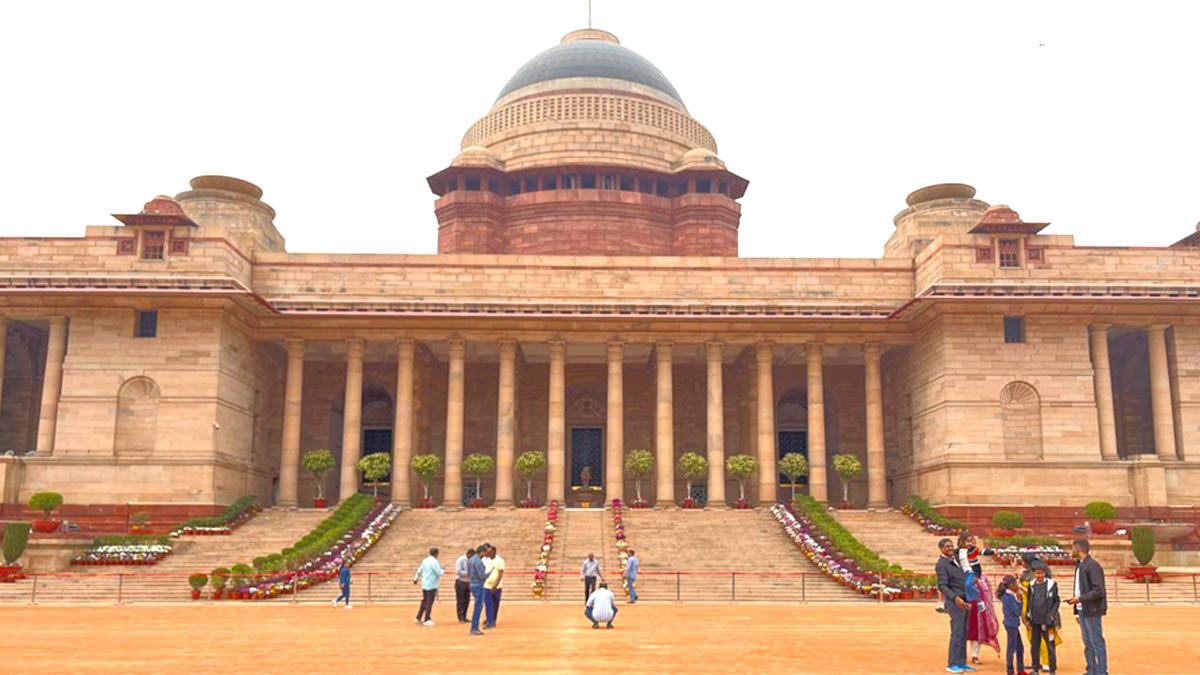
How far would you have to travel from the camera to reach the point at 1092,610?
13492mm

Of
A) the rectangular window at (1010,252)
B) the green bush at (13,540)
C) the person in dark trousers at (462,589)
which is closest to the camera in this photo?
the person in dark trousers at (462,589)

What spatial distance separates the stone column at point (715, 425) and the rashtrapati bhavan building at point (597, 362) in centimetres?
9

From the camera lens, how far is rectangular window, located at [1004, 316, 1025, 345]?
134ft

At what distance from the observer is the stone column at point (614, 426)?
142 ft

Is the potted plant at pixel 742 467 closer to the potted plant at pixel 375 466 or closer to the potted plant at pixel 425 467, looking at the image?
the potted plant at pixel 425 467

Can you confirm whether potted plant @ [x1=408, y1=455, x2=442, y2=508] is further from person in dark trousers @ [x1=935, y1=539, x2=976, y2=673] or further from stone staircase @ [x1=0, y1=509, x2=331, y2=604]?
person in dark trousers @ [x1=935, y1=539, x2=976, y2=673]

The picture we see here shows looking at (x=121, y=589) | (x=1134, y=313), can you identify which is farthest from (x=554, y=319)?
(x=1134, y=313)

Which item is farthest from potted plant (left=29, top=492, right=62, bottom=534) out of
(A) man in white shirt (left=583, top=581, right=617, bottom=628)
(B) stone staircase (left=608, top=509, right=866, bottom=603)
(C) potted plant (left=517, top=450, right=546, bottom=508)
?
(A) man in white shirt (left=583, top=581, right=617, bottom=628)

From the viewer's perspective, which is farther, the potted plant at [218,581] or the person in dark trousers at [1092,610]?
the potted plant at [218,581]

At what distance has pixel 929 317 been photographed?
4206 cm

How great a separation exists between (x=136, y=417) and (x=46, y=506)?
190 inches

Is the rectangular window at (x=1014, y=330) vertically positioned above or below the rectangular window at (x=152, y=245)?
below

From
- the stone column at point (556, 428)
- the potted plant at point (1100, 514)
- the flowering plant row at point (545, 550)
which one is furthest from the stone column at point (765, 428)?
the potted plant at point (1100, 514)

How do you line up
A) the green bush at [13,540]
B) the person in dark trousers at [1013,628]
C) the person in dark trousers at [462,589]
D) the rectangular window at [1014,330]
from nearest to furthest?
1. the person in dark trousers at [1013,628]
2. the person in dark trousers at [462,589]
3. the green bush at [13,540]
4. the rectangular window at [1014,330]
